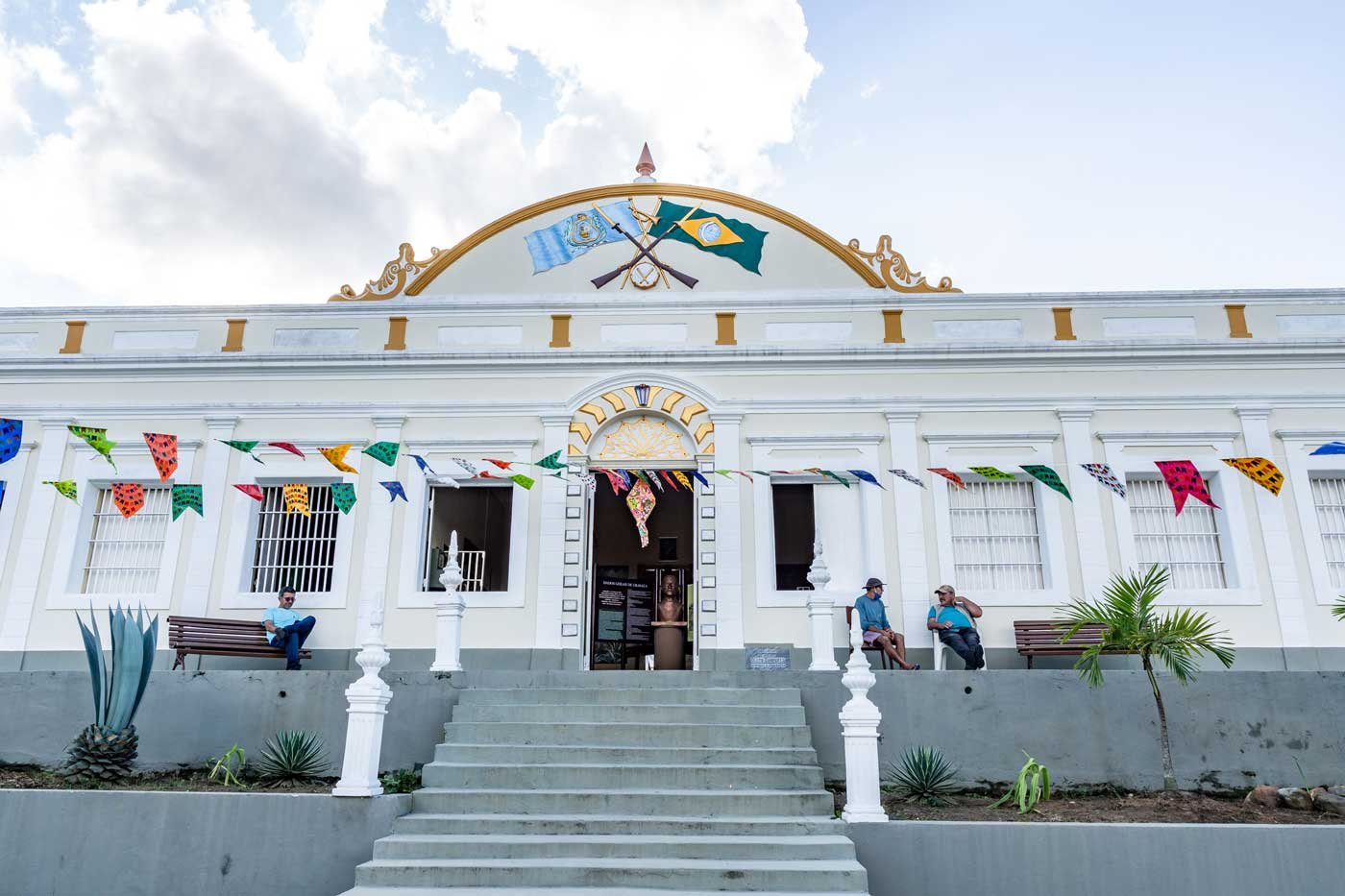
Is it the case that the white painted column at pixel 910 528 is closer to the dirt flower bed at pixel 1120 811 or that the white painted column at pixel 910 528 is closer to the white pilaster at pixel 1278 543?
the dirt flower bed at pixel 1120 811

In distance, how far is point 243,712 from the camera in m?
9.23

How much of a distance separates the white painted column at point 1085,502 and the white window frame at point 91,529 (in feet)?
37.6

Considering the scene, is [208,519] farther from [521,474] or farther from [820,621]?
[820,621]

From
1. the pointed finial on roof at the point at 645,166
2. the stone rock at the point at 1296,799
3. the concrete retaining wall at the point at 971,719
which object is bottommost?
the stone rock at the point at 1296,799

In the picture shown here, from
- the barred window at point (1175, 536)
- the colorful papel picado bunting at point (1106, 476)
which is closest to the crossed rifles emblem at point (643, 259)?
the colorful papel picado bunting at point (1106, 476)

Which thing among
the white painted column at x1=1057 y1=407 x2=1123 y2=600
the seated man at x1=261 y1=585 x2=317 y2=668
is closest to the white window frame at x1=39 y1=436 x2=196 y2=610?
the seated man at x1=261 y1=585 x2=317 y2=668

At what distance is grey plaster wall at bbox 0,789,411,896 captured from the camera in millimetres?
7250

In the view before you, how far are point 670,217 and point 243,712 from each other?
8.69 m

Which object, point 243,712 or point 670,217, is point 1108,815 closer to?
point 243,712

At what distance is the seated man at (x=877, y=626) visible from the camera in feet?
36.2

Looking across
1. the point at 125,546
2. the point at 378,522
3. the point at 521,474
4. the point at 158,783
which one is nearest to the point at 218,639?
the point at 378,522

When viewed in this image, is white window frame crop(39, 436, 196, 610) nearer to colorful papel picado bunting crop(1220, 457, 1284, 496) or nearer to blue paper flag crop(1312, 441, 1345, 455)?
colorful papel picado bunting crop(1220, 457, 1284, 496)

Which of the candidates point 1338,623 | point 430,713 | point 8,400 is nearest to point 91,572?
point 8,400

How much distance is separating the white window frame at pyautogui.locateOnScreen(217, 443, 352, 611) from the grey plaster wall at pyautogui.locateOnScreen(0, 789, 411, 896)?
16.1ft
